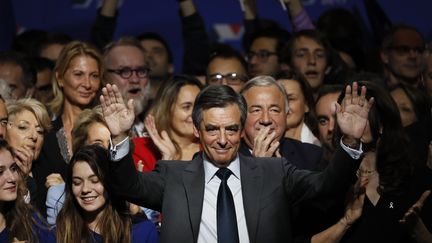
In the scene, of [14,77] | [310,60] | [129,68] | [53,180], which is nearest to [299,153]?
[53,180]

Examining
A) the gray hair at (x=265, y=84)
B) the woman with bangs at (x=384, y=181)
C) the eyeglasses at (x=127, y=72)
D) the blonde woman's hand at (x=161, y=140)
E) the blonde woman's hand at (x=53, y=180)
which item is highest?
the eyeglasses at (x=127, y=72)

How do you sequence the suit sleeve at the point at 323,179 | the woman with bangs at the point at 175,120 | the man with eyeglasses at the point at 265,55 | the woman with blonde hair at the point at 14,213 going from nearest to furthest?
the suit sleeve at the point at 323,179, the woman with blonde hair at the point at 14,213, the woman with bangs at the point at 175,120, the man with eyeglasses at the point at 265,55

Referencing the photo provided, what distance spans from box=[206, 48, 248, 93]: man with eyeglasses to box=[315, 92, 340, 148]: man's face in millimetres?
659

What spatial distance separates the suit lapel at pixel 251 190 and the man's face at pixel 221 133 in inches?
3.4

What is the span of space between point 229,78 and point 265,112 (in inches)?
40.2

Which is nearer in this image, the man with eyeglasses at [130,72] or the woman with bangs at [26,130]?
the woman with bangs at [26,130]

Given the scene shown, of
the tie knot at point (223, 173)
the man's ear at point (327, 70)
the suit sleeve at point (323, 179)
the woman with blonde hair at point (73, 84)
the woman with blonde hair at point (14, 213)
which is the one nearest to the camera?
the suit sleeve at point (323, 179)

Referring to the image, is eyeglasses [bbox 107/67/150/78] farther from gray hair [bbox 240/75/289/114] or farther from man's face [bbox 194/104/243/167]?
man's face [bbox 194/104/243/167]

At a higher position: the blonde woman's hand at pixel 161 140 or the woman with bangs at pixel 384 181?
the blonde woman's hand at pixel 161 140

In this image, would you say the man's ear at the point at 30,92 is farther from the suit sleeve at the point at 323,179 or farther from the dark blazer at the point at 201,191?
the suit sleeve at the point at 323,179

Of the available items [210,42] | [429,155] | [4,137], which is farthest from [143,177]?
[210,42]

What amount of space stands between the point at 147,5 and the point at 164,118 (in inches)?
96.0

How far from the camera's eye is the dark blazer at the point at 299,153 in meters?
6.45

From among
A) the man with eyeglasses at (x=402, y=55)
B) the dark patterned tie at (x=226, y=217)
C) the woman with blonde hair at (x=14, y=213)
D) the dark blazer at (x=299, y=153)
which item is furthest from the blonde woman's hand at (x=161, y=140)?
the man with eyeglasses at (x=402, y=55)
